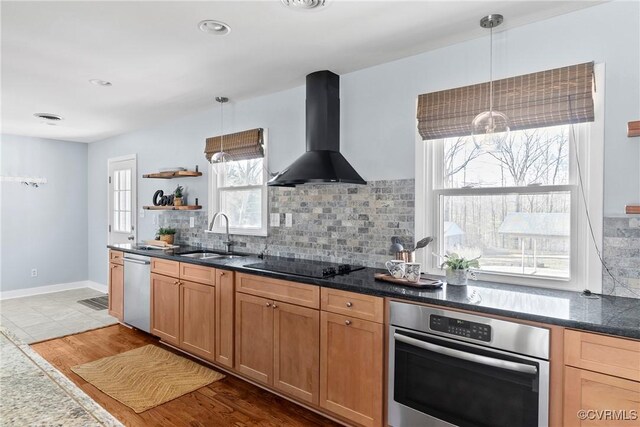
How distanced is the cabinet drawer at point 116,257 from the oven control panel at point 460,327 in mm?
3585

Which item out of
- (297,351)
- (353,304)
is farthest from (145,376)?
(353,304)

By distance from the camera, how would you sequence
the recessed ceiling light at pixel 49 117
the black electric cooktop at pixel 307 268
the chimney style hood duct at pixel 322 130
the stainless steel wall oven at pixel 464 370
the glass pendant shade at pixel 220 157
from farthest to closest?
1. the recessed ceiling light at pixel 49 117
2. the glass pendant shade at pixel 220 157
3. the chimney style hood duct at pixel 322 130
4. the black electric cooktop at pixel 307 268
5. the stainless steel wall oven at pixel 464 370

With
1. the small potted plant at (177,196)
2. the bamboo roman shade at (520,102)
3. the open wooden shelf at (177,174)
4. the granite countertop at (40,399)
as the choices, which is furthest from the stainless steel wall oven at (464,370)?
the small potted plant at (177,196)

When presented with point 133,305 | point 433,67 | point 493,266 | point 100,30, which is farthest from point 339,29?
point 133,305

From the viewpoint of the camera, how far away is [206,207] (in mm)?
4234

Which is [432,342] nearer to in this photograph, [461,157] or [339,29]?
[461,157]

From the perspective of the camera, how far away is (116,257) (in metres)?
4.27

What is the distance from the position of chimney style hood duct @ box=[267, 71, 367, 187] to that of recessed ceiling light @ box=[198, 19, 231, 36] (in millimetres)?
876

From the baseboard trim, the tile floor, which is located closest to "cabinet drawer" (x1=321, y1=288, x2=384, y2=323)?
the tile floor

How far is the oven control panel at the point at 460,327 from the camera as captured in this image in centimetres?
178

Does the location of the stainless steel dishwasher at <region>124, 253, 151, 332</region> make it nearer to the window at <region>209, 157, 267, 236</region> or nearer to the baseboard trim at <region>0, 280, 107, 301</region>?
the window at <region>209, 157, 267, 236</region>

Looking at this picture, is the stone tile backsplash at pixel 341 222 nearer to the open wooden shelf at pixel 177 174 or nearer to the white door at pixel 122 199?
the open wooden shelf at pixel 177 174

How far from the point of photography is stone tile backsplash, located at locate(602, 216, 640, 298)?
1907 millimetres

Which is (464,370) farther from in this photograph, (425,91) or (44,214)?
(44,214)
